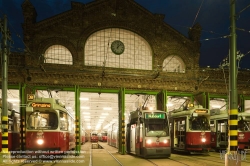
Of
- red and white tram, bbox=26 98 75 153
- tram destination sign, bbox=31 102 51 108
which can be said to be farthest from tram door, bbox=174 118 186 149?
tram destination sign, bbox=31 102 51 108

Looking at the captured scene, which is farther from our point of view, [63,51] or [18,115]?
[63,51]

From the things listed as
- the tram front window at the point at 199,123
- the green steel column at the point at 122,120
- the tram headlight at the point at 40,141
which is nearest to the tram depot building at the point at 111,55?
the green steel column at the point at 122,120

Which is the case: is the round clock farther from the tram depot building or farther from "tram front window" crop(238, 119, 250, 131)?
"tram front window" crop(238, 119, 250, 131)

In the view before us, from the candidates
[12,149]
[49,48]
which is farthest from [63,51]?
[12,149]

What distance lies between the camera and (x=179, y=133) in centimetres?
1970

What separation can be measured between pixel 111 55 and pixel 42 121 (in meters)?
9.63

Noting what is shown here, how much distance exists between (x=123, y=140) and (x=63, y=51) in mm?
8900

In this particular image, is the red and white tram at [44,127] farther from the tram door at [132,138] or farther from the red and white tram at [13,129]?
the tram door at [132,138]

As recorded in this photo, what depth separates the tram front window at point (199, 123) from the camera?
18.5 metres

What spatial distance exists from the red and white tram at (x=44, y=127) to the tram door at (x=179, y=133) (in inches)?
341

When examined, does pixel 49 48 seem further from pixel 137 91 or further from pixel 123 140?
pixel 123 140

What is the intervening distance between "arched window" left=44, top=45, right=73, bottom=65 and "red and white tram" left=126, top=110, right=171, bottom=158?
8.27m

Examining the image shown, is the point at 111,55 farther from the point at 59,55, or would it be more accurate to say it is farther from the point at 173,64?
the point at 173,64

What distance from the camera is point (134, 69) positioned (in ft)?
74.3
